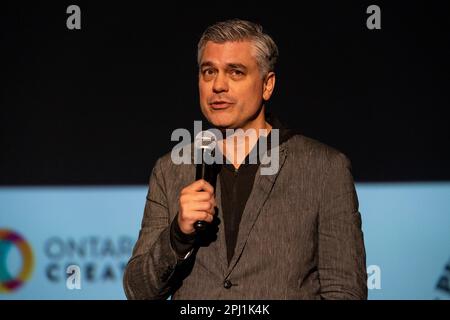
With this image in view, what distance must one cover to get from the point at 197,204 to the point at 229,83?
1.40ft

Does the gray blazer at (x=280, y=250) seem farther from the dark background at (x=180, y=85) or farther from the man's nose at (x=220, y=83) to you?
the dark background at (x=180, y=85)

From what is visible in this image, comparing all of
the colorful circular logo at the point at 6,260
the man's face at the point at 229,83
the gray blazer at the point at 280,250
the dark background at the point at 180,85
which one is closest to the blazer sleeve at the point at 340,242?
the gray blazer at the point at 280,250

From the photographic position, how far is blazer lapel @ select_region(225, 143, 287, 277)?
1746 mm

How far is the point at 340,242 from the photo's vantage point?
68.2 inches

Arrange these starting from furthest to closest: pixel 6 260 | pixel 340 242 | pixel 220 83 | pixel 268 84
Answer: pixel 6 260 < pixel 268 84 < pixel 220 83 < pixel 340 242

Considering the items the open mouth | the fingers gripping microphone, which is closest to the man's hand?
the fingers gripping microphone

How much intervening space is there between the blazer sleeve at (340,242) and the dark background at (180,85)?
1541 millimetres

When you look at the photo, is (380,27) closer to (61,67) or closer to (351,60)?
(351,60)

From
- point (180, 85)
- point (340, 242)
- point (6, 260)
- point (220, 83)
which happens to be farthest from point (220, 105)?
point (6, 260)

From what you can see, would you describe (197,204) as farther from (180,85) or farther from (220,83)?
(180,85)

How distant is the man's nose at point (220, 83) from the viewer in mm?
1848

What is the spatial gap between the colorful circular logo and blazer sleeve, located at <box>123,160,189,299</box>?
1612 millimetres

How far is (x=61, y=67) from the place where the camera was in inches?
135
